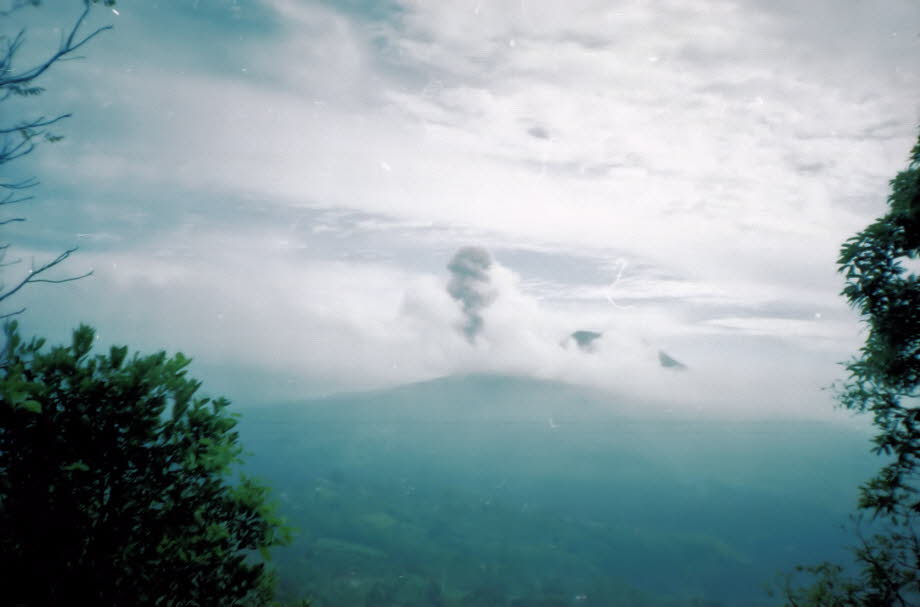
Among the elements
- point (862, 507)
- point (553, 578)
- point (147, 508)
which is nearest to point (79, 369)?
point (147, 508)

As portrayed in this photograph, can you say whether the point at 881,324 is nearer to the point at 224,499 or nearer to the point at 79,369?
the point at 224,499

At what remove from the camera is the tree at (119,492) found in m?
7.58

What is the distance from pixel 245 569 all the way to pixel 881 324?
1900 cm

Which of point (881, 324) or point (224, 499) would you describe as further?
point (881, 324)

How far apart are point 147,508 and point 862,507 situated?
18.9 metres

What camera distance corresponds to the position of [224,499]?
9.91 meters

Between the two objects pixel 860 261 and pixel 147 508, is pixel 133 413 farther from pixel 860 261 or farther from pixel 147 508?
pixel 860 261

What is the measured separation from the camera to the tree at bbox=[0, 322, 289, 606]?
7.58 m

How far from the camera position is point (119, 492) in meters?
8.77

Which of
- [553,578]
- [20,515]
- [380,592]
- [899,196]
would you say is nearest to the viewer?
[20,515]

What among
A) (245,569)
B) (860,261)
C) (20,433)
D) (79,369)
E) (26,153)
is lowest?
(245,569)

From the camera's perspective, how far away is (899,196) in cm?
1153

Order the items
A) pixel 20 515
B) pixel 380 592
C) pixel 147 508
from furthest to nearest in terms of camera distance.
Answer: pixel 380 592 < pixel 147 508 < pixel 20 515

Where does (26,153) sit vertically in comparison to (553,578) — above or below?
above
